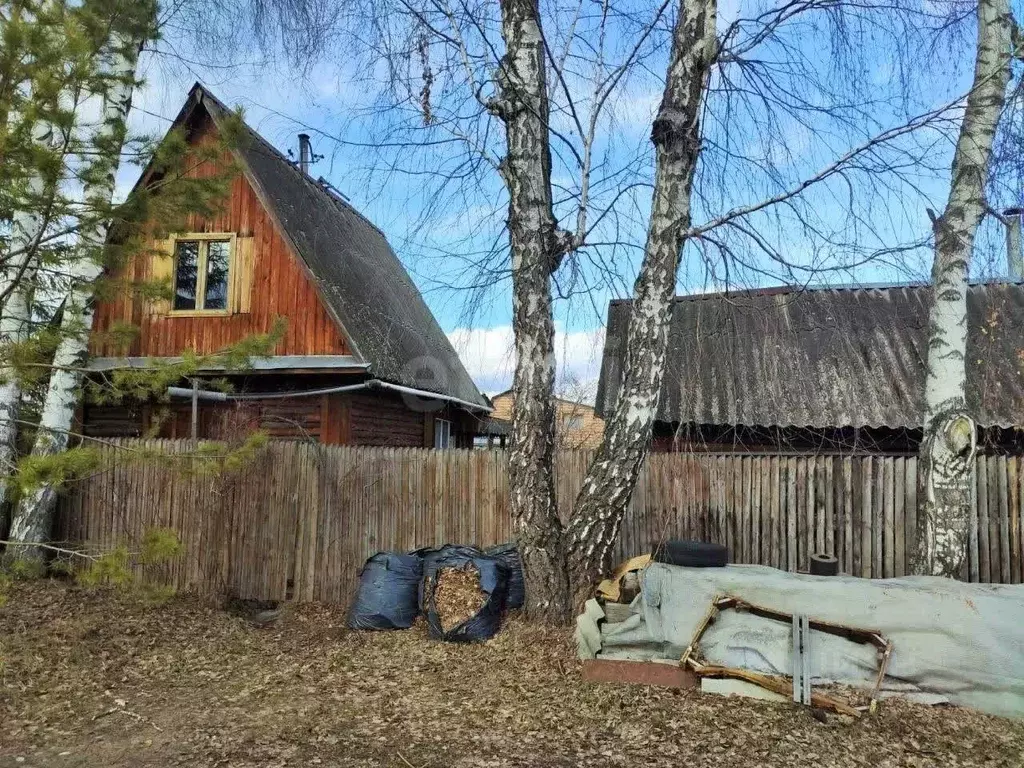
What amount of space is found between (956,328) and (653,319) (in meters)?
2.45

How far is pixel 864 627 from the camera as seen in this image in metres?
4.69

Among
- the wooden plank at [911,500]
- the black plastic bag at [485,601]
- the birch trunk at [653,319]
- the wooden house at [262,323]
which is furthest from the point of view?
the wooden house at [262,323]

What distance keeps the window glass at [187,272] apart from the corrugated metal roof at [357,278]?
1576mm

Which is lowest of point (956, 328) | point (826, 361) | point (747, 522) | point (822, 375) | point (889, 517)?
point (747, 522)

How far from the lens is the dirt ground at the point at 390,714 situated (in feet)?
12.5

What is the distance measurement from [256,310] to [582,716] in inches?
320

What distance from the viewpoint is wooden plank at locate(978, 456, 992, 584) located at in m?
6.46

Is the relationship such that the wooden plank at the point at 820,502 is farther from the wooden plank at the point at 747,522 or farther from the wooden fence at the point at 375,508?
the wooden plank at the point at 747,522

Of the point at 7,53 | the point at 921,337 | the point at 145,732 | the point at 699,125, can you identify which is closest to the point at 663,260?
the point at 699,125

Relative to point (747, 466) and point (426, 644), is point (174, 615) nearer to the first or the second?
point (426, 644)

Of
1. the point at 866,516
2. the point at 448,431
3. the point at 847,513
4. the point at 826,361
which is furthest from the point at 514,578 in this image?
the point at 448,431

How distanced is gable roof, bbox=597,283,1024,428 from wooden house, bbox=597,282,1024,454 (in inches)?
0.7

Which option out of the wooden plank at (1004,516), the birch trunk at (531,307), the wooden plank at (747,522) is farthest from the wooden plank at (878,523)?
the birch trunk at (531,307)

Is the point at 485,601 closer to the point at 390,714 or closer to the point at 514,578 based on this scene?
the point at 514,578
